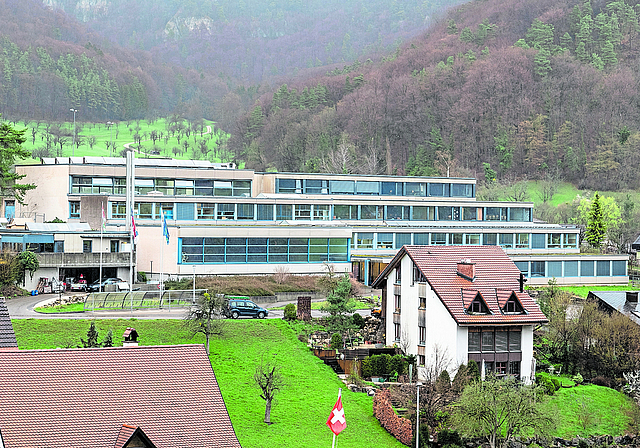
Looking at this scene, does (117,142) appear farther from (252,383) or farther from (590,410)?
(590,410)

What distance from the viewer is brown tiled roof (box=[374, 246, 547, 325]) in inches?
1432

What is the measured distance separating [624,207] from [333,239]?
51292 millimetres

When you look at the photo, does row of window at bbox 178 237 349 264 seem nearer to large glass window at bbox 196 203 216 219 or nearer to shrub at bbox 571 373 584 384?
large glass window at bbox 196 203 216 219

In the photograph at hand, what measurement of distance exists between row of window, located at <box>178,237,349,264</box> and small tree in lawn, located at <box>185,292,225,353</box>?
64.3 feet

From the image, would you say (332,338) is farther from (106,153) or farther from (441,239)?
(106,153)

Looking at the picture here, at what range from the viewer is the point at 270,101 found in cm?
17338

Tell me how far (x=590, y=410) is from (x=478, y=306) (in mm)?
6784

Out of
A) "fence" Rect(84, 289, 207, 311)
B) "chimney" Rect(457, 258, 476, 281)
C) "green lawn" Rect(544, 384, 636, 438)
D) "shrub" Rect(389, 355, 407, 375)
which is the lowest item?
"green lawn" Rect(544, 384, 636, 438)

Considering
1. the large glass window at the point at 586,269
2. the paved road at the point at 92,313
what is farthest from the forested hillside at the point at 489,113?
the paved road at the point at 92,313

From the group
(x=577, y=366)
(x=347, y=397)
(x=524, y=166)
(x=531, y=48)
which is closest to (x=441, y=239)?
(x=577, y=366)

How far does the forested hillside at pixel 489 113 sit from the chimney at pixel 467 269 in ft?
235

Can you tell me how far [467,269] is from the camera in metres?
38.2

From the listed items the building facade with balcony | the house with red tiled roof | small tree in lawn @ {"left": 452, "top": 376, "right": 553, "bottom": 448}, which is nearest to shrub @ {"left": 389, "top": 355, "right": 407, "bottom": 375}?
the house with red tiled roof

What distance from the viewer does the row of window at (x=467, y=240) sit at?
69000 millimetres
